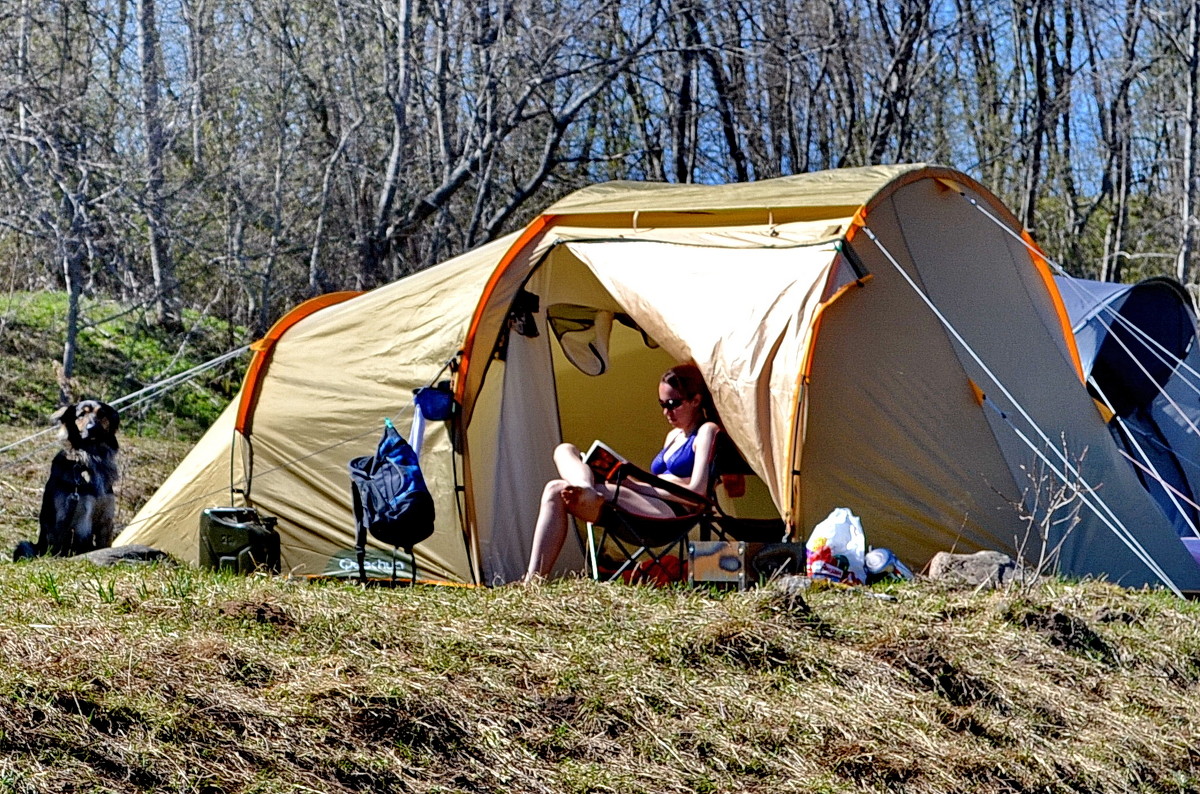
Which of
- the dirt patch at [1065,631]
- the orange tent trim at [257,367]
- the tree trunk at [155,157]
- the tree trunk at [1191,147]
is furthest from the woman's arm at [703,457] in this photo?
the tree trunk at [1191,147]

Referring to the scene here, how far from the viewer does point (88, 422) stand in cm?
758

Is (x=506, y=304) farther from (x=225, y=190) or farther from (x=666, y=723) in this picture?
(x=225, y=190)

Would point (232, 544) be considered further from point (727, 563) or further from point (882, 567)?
point (882, 567)

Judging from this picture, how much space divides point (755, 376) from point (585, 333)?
153 centimetres

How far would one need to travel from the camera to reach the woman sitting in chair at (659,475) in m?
5.78

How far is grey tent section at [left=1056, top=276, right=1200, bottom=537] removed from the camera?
8898 mm

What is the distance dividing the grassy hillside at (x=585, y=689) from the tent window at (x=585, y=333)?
7.45ft

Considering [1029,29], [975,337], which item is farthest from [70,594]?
[1029,29]

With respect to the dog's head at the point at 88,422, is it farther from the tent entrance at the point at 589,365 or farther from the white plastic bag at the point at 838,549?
the white plastic bag at the point at 838,549

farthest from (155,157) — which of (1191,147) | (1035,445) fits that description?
(1191,147)

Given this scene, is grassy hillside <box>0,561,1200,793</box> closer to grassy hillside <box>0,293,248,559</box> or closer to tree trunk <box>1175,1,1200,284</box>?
grassy hillside <box>0,293,248,559</box>

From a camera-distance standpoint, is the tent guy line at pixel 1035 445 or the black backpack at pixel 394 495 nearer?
the black backpack at pixel 394 495

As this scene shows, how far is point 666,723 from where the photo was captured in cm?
392

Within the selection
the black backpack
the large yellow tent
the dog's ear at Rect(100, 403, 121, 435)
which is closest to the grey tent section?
the large yellow tent
